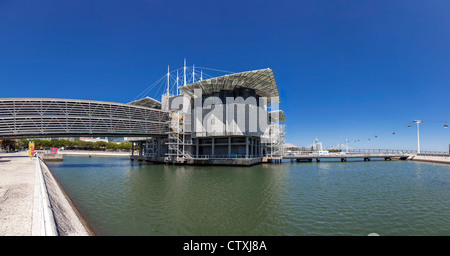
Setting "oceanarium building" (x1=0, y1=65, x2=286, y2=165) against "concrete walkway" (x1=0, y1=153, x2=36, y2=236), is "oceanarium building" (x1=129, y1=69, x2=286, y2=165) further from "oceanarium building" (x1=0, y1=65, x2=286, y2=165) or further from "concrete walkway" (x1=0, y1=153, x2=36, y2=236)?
"concrete walkway" (x1=0, y1=153, x2=36, y2=236)

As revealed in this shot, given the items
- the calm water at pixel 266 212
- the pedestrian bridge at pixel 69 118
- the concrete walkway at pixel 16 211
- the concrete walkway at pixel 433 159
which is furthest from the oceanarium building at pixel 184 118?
the concrete walkway at pixel 433 159

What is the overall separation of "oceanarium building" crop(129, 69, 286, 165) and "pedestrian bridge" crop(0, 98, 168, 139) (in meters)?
8.56

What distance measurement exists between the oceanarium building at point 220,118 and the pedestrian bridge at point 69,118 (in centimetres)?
856

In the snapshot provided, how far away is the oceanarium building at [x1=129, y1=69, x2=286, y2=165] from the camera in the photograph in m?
50.0

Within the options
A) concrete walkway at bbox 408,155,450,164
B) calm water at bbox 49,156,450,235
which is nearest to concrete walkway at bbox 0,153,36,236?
calm water at bbox 49,156,450,235

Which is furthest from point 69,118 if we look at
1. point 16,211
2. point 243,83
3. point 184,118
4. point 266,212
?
→ point 266,212

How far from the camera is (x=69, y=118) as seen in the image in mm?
43938

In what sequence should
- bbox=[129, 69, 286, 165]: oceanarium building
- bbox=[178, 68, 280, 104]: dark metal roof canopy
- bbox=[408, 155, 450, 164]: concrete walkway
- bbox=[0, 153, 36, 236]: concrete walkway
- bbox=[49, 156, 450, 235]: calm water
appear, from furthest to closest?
bbox=[408, 155, 450, 164]: concrete walkway, bbox=[129, 69, 286, 165]: oceanarium building, bbox=[178, 68, 280, 104]: dark metal roof canopy, bbox=[49, 156, 450, 235]: calm water, bbox=[0, 153, 36, 236]: concrete walkway

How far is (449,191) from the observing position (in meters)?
18.5

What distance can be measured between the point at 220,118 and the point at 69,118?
3670cm

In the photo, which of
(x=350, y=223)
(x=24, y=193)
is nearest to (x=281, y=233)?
(x=350, y=223)

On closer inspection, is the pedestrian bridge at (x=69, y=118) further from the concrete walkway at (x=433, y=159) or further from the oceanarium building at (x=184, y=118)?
the concrete walkway at (x=433, y=159)

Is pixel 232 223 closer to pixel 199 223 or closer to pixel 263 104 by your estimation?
pixel 199 223
